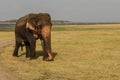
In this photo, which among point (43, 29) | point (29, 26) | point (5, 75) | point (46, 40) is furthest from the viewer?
point (29, 26)

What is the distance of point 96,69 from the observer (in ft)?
65.3

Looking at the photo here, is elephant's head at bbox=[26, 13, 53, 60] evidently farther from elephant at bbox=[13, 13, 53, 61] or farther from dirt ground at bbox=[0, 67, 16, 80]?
dirt ground at bbox=[0, 67, 16, 80]

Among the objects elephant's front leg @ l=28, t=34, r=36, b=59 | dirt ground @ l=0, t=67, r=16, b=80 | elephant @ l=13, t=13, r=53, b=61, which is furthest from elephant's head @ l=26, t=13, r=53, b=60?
dirt ground @ l=0, t=67, r=16, b=80

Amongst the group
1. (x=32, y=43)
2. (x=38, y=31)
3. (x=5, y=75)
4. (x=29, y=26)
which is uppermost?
(x=29, y=26)

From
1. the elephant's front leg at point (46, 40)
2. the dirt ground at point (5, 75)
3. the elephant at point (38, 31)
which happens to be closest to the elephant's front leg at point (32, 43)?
the elephant at point (38, 31)

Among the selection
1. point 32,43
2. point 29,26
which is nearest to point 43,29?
point 29,26

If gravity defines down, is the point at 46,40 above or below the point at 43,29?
below

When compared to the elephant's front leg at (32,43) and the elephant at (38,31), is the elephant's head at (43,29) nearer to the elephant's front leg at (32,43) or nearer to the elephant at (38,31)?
the elephant at (38,31)

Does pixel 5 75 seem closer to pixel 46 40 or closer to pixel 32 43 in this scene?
pixel 46 40

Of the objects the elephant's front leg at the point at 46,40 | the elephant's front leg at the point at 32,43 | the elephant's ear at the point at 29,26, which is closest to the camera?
the elephant's front leg at the point at 46,40

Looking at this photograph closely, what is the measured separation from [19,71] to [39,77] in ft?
8.32

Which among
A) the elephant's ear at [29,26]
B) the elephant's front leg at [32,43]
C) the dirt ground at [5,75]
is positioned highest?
the elephant's ear at [29,26]

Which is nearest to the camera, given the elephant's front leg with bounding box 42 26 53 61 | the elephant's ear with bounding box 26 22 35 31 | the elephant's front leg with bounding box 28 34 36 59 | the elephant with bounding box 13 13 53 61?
the elephant's front leg with bounding box 42 26 53 61

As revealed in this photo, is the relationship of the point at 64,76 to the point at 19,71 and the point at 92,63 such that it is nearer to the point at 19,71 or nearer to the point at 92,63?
the point at 19,71
